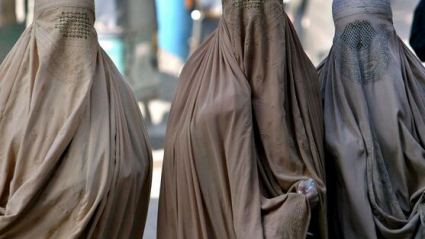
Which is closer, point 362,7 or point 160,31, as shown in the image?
point 362,7

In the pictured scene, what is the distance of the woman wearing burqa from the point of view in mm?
5414

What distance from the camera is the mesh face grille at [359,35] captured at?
5.74 metres

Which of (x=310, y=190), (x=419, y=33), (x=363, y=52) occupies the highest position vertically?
(x=363, y=52)

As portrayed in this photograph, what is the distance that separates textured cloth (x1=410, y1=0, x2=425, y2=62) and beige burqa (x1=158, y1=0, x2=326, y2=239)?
209 cm

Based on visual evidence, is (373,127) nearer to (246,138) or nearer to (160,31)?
(246,138)

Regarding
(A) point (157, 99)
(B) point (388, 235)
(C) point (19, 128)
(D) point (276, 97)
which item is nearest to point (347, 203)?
(B) point (388, 235)

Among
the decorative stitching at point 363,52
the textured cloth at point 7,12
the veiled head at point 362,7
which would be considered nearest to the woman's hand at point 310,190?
the decorative stitching at point 363,52

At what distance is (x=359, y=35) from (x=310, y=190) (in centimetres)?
96

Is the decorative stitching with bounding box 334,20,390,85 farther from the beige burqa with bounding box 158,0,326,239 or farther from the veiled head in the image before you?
the beige burqa with bounding box 158,0,326,239

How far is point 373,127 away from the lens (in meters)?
5.61

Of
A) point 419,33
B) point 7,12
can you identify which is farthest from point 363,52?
point 7,12

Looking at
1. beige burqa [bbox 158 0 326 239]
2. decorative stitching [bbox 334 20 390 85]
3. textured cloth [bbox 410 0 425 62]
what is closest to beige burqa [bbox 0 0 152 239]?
beige burqa [bbox 158 0 326 239]

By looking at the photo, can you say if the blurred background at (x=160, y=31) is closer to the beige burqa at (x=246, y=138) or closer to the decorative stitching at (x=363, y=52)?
the decorative stitching at (x=363, y=52)

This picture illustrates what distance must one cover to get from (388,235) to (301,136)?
0.59 metres
